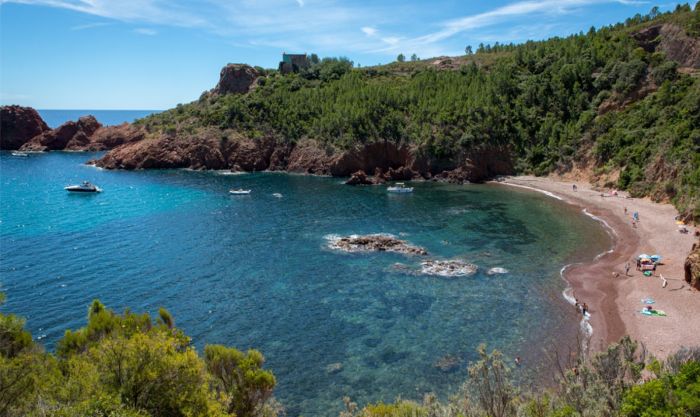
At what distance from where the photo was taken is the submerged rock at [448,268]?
50.6m

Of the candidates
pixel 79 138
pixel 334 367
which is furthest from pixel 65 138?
pixel 334 367

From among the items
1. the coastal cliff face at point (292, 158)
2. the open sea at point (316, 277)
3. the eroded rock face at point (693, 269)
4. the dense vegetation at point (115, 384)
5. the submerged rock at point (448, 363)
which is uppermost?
the coastal cliff face at point (292, 158)

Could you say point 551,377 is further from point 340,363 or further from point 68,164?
point 68,164

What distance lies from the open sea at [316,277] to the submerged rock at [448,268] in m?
1.02

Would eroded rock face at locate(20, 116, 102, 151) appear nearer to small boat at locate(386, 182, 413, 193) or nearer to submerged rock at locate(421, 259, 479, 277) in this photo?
small boat at locate(386, 182, 413, 193)

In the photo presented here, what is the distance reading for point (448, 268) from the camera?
2035 inches

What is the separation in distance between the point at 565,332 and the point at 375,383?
16740 mm

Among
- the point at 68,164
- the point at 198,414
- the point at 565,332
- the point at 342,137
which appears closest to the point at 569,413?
the point at 198,414

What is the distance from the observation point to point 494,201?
84.8 metres

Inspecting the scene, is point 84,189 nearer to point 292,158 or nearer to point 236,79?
point 292,158

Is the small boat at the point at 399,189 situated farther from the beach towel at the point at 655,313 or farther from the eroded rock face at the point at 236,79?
the eroded rock face at the point at 236,79

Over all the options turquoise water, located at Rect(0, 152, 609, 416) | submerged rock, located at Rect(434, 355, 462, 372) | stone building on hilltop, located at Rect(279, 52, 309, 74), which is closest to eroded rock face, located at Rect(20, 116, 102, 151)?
stone building on hilltop, located at Rect(279, 52, 309, 74)

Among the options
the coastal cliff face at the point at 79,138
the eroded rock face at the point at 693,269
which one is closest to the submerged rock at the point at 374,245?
the eroded rock face at the point at 693,269

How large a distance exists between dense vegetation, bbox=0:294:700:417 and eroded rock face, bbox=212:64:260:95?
139016 mm
